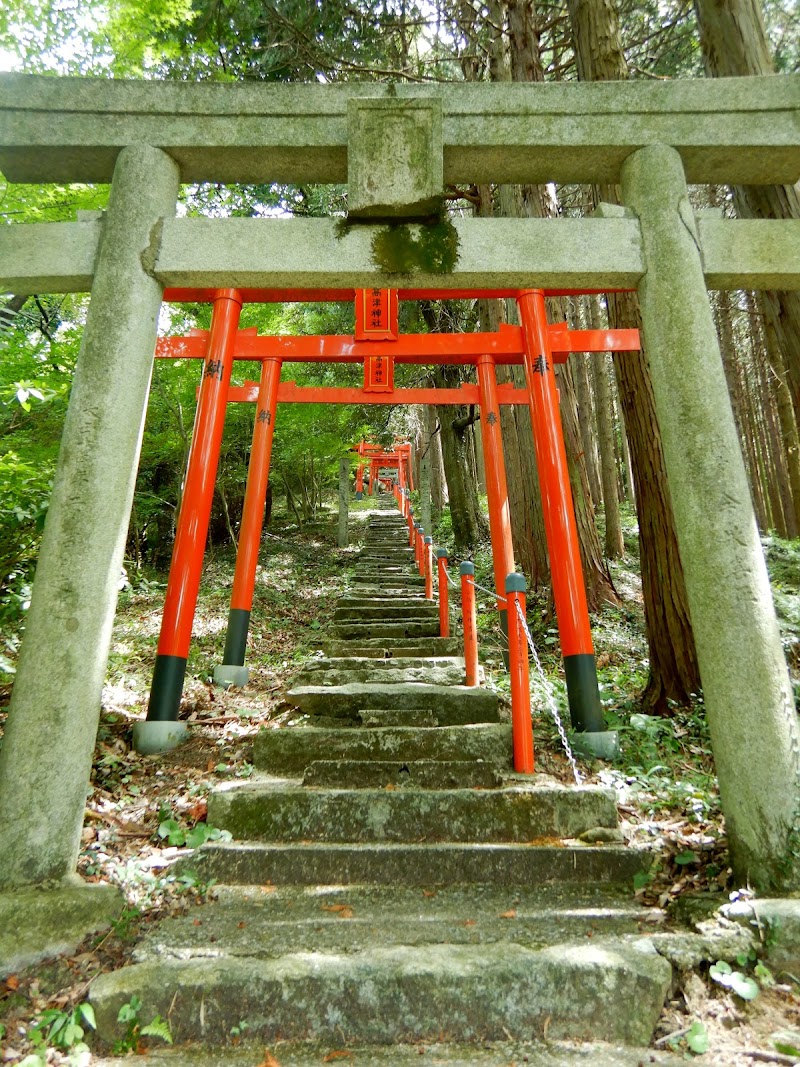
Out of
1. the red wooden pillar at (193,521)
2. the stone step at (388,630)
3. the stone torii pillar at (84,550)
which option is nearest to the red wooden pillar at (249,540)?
the red wooden pillar at (193,521)

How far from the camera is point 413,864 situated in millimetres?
3094

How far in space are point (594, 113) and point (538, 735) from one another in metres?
4.15

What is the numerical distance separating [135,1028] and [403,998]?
99 cm

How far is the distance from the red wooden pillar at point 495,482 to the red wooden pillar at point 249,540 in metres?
2.44

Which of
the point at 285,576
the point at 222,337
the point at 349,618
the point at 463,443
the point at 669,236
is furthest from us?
the point at 463,443

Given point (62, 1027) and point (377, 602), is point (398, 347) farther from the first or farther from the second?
point (62, 1027)

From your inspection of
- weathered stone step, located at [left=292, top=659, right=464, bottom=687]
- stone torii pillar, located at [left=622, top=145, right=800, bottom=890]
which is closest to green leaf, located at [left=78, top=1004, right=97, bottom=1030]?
stone torii pillar, located at [left=622, top=145, right=800, bottom=890]

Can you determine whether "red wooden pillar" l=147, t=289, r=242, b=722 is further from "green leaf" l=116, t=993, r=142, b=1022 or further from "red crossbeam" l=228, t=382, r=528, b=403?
"green leaf" l=116, t=993, r=142, b=1022

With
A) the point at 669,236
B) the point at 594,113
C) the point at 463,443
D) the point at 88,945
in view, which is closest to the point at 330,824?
the point at 88,945

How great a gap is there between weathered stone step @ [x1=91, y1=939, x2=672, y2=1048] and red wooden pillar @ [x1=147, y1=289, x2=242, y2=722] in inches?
101

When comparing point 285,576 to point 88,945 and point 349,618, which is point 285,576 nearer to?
point 349,618

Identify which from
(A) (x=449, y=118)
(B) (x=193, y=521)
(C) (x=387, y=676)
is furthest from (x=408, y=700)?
(A) (x=449, y=118)

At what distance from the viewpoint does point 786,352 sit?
14.1 feet

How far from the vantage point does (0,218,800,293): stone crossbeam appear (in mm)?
3195
